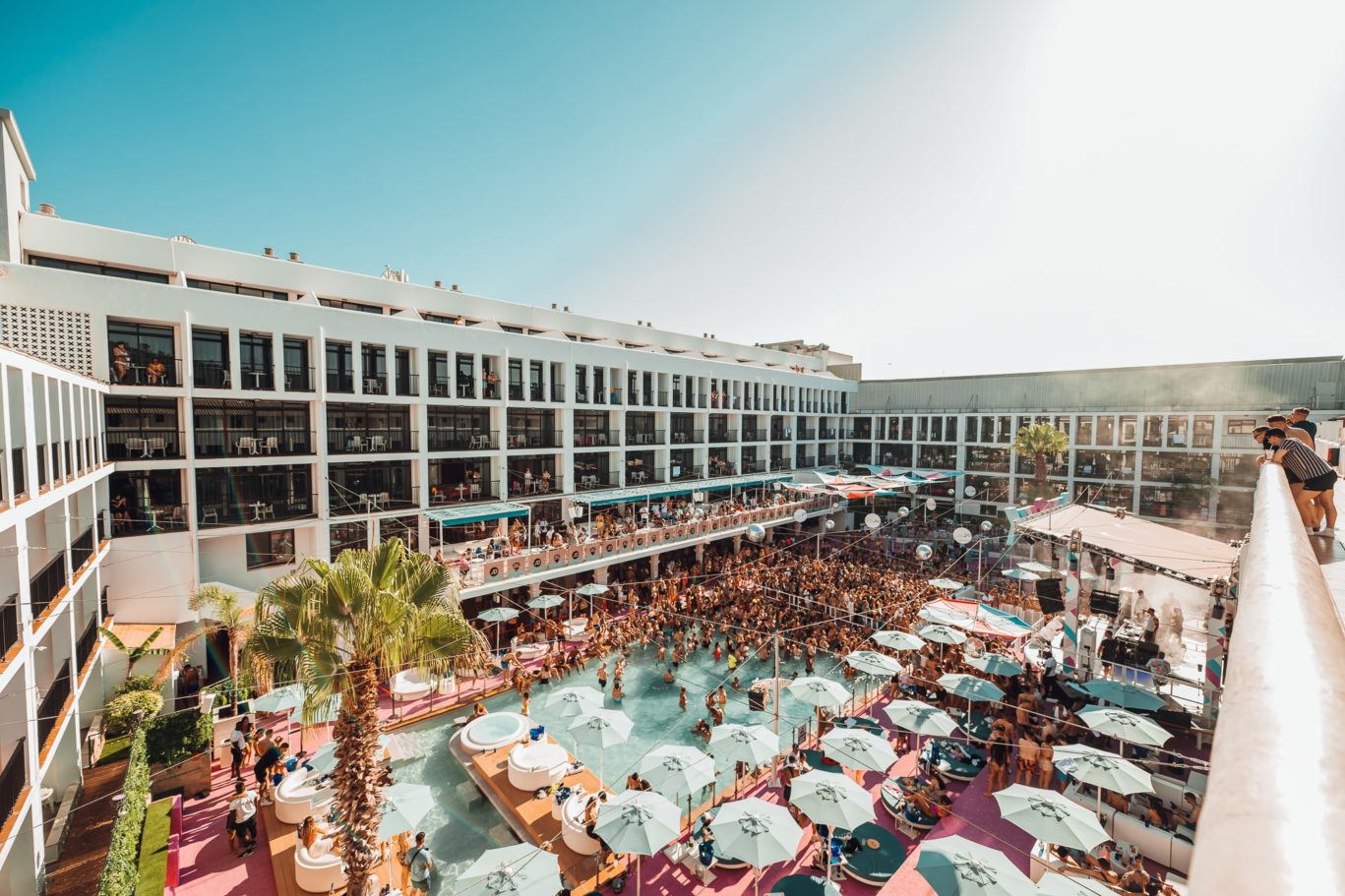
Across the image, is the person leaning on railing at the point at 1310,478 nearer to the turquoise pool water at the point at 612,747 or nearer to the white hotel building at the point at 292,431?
the turquoise pool water at the point at 612,747

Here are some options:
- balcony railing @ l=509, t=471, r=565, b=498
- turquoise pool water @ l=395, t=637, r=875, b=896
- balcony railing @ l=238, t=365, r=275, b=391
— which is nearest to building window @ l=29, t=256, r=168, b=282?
balcony railing @ l=238, t=365, r=275, b=391

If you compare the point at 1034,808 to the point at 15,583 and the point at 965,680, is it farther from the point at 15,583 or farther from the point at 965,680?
the point at 15,583

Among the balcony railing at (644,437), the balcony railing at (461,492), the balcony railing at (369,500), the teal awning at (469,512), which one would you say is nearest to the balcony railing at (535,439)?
the balcony railing at (461,492)

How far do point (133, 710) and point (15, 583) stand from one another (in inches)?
272

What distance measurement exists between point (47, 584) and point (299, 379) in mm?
11829

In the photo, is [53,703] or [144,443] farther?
[144,443]

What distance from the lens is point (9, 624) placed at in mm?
11281

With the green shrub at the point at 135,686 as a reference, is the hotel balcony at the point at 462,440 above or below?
above

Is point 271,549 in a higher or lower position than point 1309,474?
lower

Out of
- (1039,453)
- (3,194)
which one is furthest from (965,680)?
(3,194)

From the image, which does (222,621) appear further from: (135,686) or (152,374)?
(152,374)

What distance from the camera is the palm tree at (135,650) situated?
703 inches

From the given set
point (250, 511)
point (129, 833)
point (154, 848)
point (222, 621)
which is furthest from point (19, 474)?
point (250, 511)

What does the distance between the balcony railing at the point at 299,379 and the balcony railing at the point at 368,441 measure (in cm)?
195
